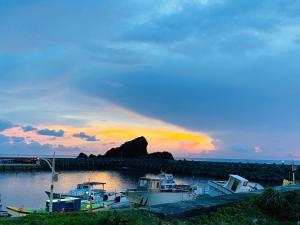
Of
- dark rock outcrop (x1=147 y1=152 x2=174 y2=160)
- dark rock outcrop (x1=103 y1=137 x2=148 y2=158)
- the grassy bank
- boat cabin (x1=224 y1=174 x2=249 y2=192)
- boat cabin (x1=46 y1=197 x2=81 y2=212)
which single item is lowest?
boat cabin (x1=46 y1=197 x2=81 y2=212)

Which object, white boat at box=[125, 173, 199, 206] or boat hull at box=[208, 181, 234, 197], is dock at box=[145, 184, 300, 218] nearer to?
boat hull at box=[208, 181, 234, 197]

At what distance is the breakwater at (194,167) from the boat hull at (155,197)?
3992cm

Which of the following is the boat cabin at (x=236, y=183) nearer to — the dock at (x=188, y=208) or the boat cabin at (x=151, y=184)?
the boat cabin at (x=151, y=184)

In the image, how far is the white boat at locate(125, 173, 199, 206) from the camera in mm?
36156

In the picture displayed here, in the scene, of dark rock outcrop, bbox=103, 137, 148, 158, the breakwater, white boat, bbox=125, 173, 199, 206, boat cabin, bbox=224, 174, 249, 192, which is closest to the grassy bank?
boat cabin, bbox=224, 174, 249, 192

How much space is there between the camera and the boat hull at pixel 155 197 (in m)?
36.1

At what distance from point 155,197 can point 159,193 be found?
0.53m

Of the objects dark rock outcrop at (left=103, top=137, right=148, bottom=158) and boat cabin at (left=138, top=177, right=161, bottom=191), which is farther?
dark rock outcrop at (left=103, top=137, right=148, bottom=158)

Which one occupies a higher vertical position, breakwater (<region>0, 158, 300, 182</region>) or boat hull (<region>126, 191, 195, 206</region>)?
breakwater (<region>0, 158, 300, 182</region>)

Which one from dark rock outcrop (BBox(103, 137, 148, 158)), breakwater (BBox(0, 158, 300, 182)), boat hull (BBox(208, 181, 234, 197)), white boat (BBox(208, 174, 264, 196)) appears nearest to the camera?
white boat (BBox(208, 174, 264, 196))

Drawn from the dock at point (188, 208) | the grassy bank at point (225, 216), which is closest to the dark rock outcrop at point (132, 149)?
the grassy bank at point (225, 216)

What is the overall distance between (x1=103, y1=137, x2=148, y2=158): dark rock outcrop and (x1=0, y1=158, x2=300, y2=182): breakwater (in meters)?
29.9

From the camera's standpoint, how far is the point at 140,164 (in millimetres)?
118750

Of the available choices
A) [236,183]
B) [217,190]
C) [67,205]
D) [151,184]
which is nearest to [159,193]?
[151,184]
